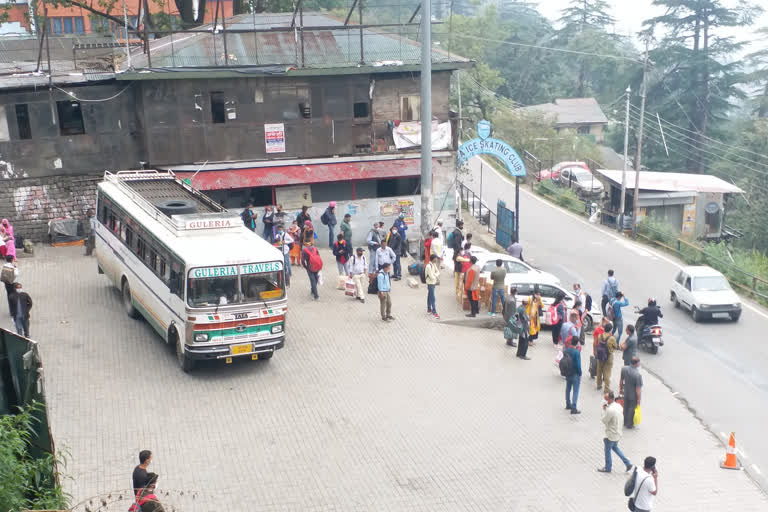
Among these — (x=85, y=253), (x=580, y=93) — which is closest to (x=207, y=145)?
(x=85, y=253)

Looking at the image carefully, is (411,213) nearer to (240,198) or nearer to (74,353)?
(240,198)

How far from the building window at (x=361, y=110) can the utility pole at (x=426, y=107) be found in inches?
194

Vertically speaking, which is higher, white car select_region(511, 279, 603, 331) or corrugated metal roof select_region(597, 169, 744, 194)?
white car select_region(511, 279, 603, 331)

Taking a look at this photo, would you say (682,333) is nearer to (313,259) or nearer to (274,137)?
(313,259)

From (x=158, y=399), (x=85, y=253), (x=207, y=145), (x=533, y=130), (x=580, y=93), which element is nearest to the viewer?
(x=158, y=399)

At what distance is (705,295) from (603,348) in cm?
1013

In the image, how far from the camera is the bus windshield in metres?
15.6

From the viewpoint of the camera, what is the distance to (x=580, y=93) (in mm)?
93062

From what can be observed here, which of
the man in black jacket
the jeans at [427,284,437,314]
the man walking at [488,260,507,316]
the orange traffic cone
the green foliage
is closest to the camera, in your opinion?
the green foliage

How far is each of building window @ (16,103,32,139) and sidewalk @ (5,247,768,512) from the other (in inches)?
285

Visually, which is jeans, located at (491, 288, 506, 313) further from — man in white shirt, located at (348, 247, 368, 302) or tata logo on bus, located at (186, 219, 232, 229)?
tata logo on bus, located at (186, 219, 232, 229)

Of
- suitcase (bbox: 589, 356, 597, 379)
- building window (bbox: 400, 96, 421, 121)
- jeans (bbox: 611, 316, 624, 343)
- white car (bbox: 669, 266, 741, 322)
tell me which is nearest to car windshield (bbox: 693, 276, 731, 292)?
white car (bbox: 669, 266, 741, 322)

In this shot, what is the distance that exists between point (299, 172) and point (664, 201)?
2114 centimetres

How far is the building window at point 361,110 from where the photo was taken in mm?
28562
